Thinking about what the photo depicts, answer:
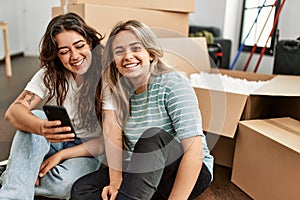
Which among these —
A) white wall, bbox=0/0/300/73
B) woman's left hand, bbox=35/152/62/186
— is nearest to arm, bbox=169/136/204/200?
woman's left hand, bbox=35/152/62/186

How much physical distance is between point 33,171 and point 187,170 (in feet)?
1.74

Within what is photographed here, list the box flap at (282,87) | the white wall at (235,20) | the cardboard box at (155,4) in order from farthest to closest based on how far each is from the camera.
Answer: the white wall at (235,20) < the cardboard box at (155,4) < the box flap at (282,87)

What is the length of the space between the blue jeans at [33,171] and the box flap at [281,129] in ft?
2.30

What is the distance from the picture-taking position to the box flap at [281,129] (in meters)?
1.12

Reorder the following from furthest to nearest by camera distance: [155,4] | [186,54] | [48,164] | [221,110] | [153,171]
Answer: [186,54]
[155,4]
[221,110]
[48,164]
[153,171]

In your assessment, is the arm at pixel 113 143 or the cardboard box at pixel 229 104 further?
the cardboard box at pixel 229 104

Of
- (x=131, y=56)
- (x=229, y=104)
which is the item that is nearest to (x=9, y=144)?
(x=131, y=56)

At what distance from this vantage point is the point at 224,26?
12.0 ft

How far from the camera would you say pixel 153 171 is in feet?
2.87

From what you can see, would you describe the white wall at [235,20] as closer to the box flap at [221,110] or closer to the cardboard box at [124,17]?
the cardboard box at [124,17]

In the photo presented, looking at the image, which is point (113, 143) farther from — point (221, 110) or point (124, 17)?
point (124, 17)

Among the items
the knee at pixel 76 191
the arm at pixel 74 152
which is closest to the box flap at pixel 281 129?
the arm at pixel 74 152

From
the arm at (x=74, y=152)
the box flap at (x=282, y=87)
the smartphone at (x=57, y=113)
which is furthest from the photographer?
the box flap at (x=282, y=87)

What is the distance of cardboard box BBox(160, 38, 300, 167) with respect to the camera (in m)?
1.31
